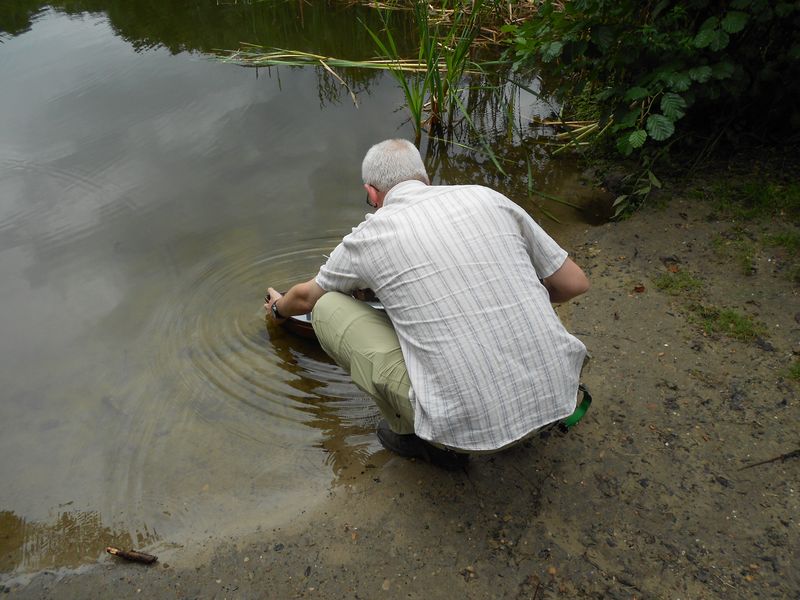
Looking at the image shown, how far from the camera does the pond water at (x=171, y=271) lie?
8.00 ft

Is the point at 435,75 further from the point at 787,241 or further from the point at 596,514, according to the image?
the point at 596,514

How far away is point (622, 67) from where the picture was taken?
12.7ft

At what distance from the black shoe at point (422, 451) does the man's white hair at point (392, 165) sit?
93cm

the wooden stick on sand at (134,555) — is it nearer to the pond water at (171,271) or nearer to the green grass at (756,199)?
the pond water at (171,271)

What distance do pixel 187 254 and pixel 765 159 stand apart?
139 inches

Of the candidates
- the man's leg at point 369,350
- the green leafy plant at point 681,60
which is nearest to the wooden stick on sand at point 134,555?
the man's leg at point 369,350

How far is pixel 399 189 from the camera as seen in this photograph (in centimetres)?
222

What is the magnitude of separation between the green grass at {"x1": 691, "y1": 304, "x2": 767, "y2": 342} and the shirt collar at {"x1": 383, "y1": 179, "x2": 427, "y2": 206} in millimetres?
1539

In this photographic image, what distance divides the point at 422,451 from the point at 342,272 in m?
0.73

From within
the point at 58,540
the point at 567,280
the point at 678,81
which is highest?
the point at 678,81

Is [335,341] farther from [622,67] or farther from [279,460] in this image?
[622,67]

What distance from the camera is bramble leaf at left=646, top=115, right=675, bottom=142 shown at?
10.9 ft

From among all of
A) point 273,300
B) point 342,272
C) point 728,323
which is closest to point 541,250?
point 342,272

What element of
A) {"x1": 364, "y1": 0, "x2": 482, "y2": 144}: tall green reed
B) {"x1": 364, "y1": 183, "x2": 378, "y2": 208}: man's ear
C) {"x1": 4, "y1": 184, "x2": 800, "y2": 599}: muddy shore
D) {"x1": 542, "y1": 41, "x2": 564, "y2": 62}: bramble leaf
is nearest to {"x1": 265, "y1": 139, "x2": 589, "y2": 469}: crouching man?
{"x1": 364, "y1": 183, "x2": 378, "y2": 208}: man's ear
